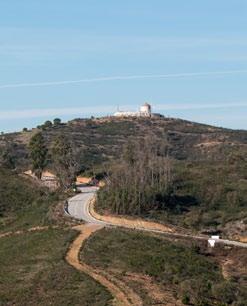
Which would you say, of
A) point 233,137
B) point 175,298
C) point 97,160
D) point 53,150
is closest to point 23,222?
point 53,150

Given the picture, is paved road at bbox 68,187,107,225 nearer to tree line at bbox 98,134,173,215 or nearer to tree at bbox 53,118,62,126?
tree line at bbox 98,134,173,215

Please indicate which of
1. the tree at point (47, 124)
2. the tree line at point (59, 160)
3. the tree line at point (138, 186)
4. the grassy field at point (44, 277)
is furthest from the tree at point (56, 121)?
the grassy field at point (44, 277)

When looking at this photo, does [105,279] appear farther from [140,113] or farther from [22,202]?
[140,113]

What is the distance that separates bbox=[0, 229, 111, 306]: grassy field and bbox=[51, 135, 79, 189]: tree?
33161 millimetres

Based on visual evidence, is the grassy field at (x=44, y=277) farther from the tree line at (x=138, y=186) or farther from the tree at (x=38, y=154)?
the tree at (x=38, y=154)

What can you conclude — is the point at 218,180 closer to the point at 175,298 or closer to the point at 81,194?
the point at 81,194

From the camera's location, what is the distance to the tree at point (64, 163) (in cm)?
9425

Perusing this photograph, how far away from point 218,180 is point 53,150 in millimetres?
23520

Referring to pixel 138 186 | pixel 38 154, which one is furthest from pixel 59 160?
pixel 138 186

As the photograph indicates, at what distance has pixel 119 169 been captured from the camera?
264ft

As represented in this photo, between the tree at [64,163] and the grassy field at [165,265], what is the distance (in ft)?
114

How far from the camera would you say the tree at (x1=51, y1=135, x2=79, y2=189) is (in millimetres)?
94250

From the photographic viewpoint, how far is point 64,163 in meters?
96.0

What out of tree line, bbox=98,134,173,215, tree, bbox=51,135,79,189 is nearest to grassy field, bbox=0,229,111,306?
tree line, bbox=98,134,173,215
